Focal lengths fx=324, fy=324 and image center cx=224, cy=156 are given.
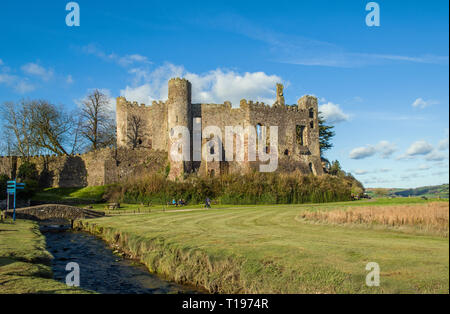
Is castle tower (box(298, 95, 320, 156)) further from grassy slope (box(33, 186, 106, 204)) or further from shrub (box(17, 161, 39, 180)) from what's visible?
shrub (box(17, 161, 39, 180))

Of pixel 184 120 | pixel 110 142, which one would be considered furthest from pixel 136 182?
pixel 110 142

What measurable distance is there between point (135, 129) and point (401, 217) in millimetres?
35506

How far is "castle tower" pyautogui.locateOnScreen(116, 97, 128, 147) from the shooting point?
131 ft

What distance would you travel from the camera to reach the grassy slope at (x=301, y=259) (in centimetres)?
555

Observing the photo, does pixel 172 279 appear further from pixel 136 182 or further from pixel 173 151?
pixel 173 151

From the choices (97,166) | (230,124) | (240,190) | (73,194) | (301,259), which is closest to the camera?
(301,259)

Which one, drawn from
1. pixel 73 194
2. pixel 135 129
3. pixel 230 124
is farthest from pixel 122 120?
pixel 230 124

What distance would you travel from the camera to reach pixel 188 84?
3691cm

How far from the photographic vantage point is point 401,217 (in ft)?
31.0

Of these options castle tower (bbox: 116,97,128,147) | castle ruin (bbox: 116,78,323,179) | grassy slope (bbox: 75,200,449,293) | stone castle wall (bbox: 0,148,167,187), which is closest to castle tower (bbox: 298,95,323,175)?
castle ruin (bbox: 116,78,323,179)

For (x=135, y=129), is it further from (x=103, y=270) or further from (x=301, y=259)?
(x=301, y=259)

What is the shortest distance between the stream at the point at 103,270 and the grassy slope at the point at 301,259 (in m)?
0.40

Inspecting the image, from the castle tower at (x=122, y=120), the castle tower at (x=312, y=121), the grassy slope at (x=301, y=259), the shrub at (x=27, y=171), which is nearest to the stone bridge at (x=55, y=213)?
the grassy slope at (x=301, y=259)

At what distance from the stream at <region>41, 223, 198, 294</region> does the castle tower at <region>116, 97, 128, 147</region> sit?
26.5m
